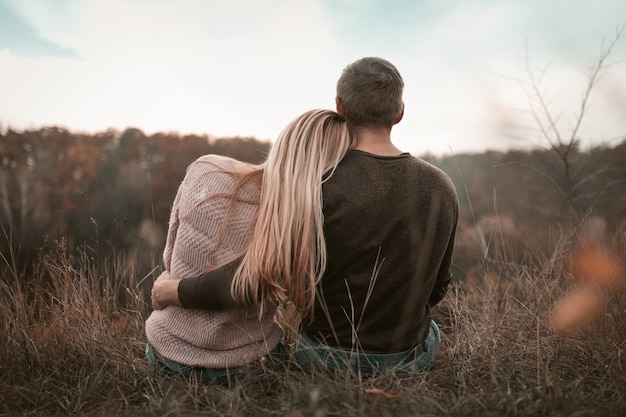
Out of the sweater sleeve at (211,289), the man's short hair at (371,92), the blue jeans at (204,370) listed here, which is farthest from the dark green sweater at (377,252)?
the blue jeans at (204,370)

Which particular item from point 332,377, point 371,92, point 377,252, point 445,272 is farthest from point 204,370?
point 371,92

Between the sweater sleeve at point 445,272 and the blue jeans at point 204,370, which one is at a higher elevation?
the sweater sleeve at point 445,272

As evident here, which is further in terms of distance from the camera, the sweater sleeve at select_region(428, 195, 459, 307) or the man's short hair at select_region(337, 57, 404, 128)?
the sweater sleeve at select_region(428, 195, 459, 307)

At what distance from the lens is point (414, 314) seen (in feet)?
6.16

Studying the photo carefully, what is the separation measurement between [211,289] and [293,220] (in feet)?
1.27

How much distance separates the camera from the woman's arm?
1714 millimetres

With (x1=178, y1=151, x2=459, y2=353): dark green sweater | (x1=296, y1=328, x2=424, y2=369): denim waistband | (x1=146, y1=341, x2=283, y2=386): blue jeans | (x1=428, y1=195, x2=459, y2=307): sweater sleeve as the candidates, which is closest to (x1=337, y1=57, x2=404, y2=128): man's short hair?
(x1=178, y1=151, x2=459, y2=353): dark green sweater

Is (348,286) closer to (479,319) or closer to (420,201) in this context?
(420,201)

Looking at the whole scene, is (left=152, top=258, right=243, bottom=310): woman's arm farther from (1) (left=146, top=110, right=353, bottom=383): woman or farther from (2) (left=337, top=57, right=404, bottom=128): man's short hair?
(2) (left=337, top=57, right=404, bottom=128): man's short hair

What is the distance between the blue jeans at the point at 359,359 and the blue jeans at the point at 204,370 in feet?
0.52

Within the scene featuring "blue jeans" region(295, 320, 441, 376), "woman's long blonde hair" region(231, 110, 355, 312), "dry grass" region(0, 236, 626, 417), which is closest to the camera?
"dry grass" region(0, 236, 626, 417)

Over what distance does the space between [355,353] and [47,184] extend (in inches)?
1132

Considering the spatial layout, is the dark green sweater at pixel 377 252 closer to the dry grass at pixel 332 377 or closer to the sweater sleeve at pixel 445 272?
the sweater sleeve at pixel 445 272

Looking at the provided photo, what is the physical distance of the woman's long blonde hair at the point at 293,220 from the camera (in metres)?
1.69
